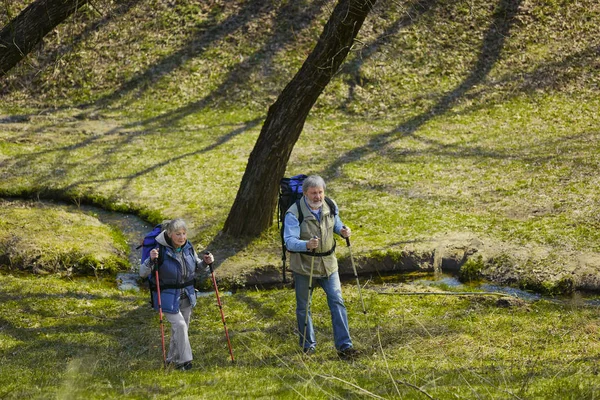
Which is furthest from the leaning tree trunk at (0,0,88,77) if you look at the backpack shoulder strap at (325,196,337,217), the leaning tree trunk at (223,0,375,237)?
the backpack shoulder strap at (325,196,337,217)

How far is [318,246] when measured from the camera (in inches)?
419

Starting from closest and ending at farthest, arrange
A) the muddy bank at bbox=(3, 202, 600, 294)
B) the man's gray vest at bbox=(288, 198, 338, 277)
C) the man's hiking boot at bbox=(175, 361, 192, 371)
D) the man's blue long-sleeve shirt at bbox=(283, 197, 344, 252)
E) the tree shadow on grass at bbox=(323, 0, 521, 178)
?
the man's blue long-sleeve shirt at bbox=(283, 197, 344, 252)
the man's hiking boot at bbox=(175, 361, 192, 371)
the man's gray vest at bbox=(288, 198, 338, 277)
the muddy bank at bbox=(3, 202, 600, 294)
the tree shadow on grass at bbox=(323, 0, 521, 178)

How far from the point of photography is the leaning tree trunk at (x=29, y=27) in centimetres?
1259

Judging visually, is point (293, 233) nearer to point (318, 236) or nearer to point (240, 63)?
point (318, 236)

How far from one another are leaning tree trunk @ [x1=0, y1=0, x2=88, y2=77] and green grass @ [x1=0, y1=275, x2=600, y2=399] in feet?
14.5

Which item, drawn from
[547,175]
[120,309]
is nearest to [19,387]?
[120,309]

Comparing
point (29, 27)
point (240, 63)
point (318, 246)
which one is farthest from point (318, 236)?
point (240, 63)

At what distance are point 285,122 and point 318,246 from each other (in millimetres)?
6193

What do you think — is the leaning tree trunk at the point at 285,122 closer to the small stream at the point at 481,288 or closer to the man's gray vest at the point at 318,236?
the small stream at the point at 481,288

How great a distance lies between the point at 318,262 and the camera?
10734mm

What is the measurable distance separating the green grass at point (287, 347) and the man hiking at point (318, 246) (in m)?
0.47

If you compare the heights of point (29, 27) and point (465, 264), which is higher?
point (29, 27)

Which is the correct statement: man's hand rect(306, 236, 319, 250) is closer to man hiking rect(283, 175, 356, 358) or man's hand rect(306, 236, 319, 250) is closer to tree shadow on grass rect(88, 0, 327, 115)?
man hiking rect(283, 175, 356, 358)

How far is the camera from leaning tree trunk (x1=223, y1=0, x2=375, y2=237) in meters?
15.5
